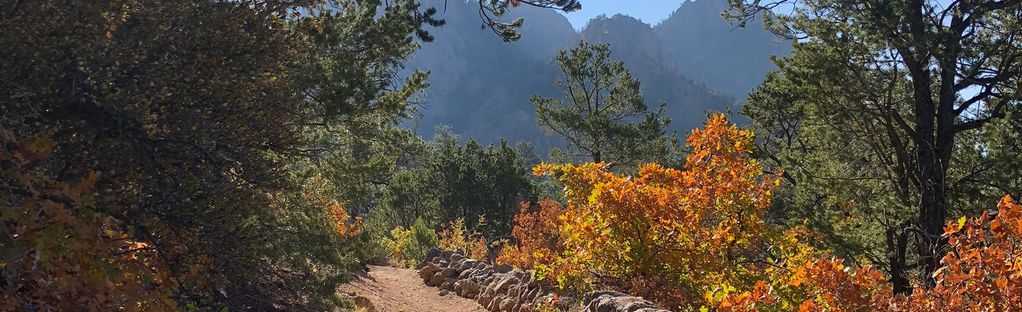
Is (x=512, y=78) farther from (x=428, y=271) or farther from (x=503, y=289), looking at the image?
(x=503, y=289)

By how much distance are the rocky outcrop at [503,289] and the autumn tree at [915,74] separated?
3.19 meters

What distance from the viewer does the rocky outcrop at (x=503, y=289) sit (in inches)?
258

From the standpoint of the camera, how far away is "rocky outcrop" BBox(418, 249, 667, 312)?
6559 millimetres

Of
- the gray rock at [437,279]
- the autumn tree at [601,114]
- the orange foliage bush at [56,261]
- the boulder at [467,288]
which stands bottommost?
the orange foliage bush at [56,261]

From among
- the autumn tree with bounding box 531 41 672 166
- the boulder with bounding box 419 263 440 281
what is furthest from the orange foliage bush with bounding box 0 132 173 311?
the autumn tree with bounding box 531 41 672 166

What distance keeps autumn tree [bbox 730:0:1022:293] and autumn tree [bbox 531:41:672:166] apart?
11.8 metres

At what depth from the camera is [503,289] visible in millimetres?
12180

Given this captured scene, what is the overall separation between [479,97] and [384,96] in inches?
6054

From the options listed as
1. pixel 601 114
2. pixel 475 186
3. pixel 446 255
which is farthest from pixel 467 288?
pixel 475 186

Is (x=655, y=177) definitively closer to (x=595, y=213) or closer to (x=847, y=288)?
(x=595, y=213)

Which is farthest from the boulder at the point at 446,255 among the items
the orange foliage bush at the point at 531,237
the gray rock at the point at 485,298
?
the gray rock at the point at 485,298

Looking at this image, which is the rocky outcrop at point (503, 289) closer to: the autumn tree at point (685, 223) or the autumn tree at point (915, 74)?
the autumn tree at point (685, 223)

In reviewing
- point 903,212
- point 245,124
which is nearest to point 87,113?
point 245,124

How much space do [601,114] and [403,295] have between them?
9.85 metres
